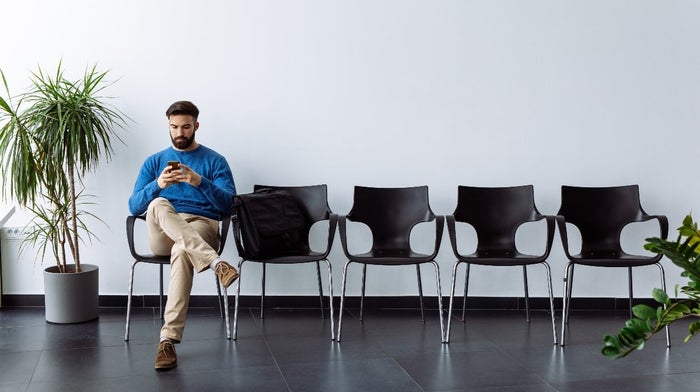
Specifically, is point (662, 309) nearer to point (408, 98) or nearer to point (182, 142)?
point (182, 142)

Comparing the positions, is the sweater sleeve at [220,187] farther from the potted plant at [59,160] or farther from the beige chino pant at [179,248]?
the potted plant at [59,160]

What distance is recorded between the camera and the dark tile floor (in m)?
3.07

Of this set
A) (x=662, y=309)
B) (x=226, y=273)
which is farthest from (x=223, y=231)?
Answer: (x=662, y=309)

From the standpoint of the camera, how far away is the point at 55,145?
4027mm

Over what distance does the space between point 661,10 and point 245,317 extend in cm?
334

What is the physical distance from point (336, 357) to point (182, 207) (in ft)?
4.22

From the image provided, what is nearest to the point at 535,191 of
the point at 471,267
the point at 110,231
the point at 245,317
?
the point at 471,267

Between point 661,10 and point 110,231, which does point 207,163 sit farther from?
point 661,10

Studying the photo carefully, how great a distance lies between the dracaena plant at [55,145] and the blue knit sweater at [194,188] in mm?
364

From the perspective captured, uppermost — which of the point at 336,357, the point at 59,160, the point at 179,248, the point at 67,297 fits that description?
the point at 59,160

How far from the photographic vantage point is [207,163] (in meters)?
4.18

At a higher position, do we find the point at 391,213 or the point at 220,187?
the point at 220,187

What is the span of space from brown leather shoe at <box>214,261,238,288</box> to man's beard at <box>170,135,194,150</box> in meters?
0.95

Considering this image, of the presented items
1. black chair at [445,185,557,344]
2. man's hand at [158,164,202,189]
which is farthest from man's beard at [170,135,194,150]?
black chair at [445,185,557,344]
